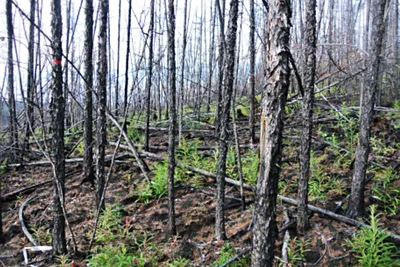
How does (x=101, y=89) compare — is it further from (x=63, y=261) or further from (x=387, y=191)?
(x=387, y=191)

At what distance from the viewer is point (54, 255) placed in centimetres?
415

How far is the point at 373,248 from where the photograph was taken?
3357 millimetres

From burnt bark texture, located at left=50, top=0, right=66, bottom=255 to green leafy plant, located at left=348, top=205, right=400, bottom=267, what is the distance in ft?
12.3

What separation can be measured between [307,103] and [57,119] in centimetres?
315

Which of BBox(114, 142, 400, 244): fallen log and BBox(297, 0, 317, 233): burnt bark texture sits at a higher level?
BBox(297, 0, 317, 233): burnt bark texture

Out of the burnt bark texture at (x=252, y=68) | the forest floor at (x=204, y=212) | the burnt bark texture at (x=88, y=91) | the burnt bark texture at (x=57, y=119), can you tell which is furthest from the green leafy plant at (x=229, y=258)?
the burnt bark texture at (x=252, y=68)

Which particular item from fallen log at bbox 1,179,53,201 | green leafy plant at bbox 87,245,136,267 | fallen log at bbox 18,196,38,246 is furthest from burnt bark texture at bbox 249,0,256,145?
fallen log at bbox 1,179,53,201

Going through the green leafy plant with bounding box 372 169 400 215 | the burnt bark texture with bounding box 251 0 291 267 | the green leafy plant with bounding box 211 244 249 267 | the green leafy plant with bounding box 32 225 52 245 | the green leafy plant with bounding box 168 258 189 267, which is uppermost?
the burnt bark texture with bounding box 251 0 291 267

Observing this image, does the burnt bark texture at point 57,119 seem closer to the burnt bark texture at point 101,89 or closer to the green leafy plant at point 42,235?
the burnt bark texture at point 101,89

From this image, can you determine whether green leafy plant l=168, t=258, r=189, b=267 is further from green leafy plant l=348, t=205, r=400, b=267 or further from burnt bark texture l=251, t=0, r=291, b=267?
green leafy plant l=348, t=205, r=400, b=267

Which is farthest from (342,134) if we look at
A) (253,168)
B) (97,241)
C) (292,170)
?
(97,241)

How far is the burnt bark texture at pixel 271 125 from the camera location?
6.46 ft

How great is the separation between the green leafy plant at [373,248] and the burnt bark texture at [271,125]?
6.09 feet

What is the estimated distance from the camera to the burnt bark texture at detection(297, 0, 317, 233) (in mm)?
3377
